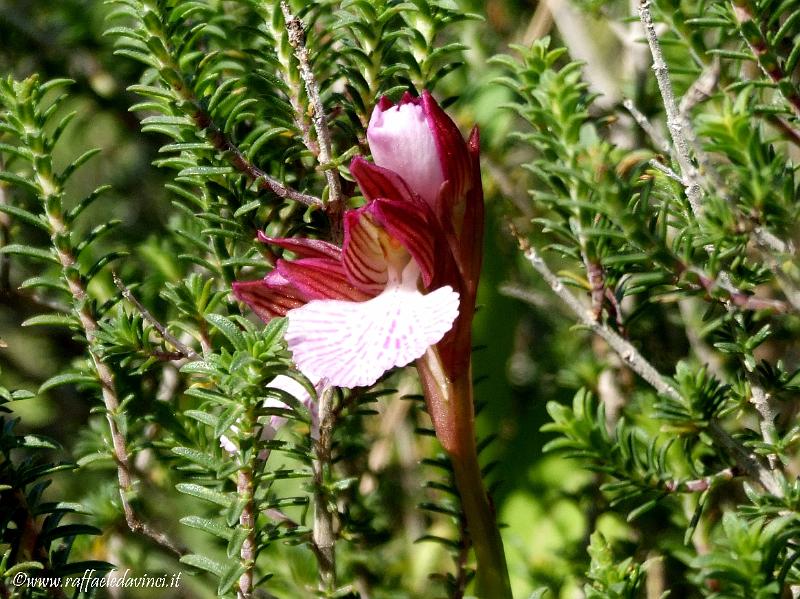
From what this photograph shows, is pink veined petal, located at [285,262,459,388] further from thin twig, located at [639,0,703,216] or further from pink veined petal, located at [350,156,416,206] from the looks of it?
thin twig, located at [639,0,703,216]

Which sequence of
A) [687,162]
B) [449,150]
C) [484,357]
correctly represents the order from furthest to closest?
[484,357] < [449,150] < [687,162]

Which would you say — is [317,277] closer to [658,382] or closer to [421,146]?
[421,146]

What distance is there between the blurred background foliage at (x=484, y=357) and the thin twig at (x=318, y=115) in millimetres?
259

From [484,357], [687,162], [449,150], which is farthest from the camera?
[484,357]

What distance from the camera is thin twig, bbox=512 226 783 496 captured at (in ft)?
2.46

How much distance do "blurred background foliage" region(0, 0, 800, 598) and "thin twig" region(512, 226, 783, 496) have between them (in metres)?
0.20

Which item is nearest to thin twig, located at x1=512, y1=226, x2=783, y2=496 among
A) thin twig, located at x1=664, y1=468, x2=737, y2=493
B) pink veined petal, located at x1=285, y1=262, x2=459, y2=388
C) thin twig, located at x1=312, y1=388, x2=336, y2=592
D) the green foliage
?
thin twig, located at x1=664, y1=468, x2=737, y2=493

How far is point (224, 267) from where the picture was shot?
91 centimetres

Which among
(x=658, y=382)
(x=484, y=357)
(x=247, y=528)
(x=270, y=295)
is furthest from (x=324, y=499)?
(x=484, y=357)

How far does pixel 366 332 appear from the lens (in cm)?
77

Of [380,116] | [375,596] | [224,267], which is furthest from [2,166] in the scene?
[375,596]

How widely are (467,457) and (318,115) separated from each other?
1.08ft

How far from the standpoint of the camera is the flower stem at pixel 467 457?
817mm

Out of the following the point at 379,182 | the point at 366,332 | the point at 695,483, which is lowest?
the point at 695,483
